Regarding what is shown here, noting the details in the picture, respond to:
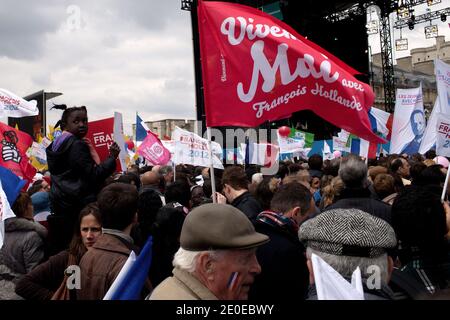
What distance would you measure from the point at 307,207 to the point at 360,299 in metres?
1.67

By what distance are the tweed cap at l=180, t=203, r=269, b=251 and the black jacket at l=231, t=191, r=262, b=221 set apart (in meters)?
2.01

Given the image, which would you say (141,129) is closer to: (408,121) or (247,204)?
(408,121)

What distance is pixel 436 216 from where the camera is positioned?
223 centimetres

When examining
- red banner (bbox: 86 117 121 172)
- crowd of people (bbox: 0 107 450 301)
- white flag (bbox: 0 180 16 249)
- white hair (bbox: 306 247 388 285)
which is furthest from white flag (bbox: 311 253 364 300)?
red banner (bbox: 86 117 121 172)

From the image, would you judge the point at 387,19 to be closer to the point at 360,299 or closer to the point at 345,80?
the point at 345,80

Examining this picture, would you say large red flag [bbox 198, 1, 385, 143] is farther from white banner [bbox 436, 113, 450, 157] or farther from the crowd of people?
white banner [bbox 436, 113, 450, 157]

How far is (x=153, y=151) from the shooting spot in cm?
1066

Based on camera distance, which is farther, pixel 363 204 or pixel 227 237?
pixel 363 204

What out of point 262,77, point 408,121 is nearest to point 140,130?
point 408,121

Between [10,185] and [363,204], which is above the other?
[10,185]

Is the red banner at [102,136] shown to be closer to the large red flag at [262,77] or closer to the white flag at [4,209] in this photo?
the large red flag at [262,77]

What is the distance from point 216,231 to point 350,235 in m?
0.52

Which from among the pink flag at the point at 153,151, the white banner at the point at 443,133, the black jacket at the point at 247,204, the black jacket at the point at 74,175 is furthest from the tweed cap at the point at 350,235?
the pink flag at the point at 153,151
